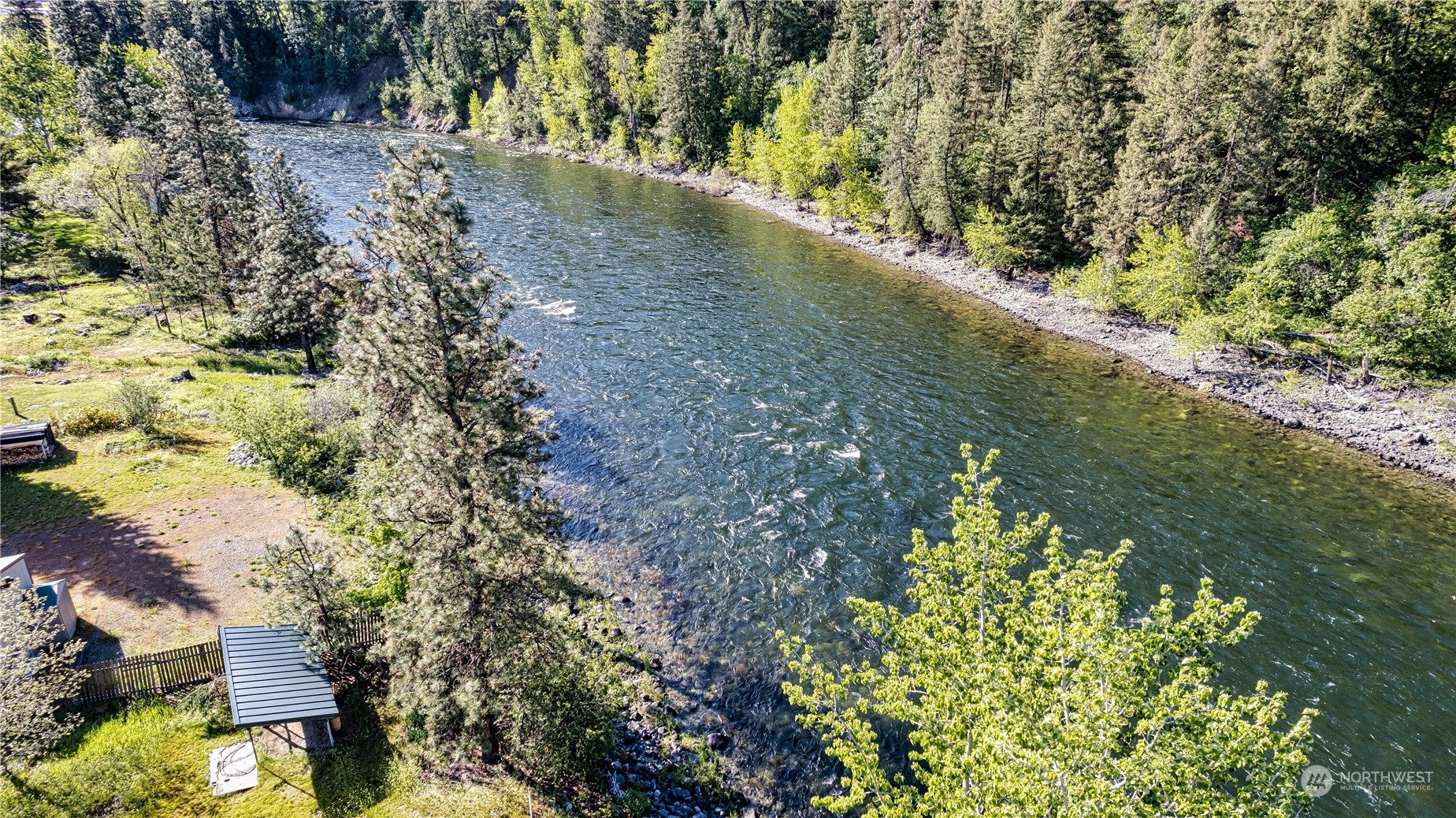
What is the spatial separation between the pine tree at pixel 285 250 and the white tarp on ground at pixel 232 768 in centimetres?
2757

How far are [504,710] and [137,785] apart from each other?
10107mm

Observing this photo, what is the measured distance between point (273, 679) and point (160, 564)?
38.9 feet

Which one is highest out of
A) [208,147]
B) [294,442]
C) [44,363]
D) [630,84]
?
[630,84]

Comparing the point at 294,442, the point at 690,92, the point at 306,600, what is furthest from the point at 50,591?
the point at 690,92

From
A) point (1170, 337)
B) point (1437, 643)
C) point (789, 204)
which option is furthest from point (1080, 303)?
point (789, 204)

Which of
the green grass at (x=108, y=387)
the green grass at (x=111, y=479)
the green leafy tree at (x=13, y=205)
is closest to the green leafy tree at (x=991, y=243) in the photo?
the green grass at (x=108, y=387)

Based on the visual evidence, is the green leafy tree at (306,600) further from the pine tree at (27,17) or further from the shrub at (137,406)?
the pine tree at (27,17)

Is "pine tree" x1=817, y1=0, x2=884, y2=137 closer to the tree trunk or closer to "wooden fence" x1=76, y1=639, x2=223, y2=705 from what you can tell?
the tree trunk

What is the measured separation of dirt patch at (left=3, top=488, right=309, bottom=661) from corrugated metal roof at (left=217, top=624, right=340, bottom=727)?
15.4ft

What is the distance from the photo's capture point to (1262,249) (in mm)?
48188

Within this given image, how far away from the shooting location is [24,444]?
3048cm

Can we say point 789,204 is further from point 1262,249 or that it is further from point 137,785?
point 137,785

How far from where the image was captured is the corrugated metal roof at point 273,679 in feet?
59.0

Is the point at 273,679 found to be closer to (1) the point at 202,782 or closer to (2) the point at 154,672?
(1) the point at 202,782
